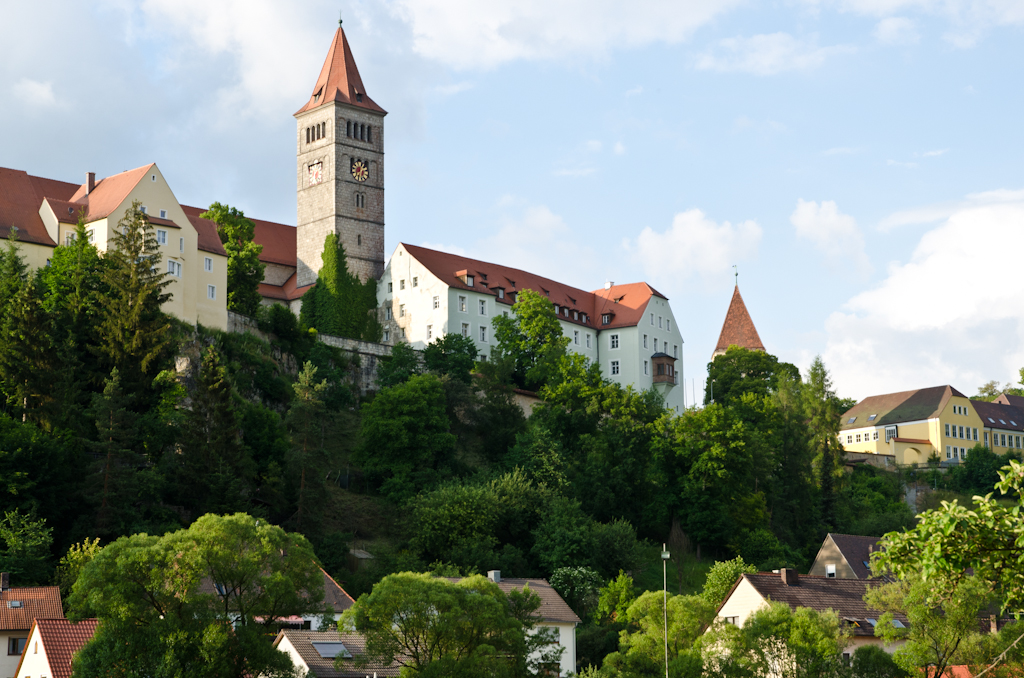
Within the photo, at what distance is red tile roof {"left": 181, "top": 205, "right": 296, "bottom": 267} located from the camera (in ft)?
305

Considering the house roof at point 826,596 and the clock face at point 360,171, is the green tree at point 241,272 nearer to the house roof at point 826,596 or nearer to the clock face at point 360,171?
the clock face at point 360,171

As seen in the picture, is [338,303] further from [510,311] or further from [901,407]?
[901,407]

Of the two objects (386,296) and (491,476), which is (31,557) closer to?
(491,476)

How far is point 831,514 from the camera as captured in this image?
83938mm

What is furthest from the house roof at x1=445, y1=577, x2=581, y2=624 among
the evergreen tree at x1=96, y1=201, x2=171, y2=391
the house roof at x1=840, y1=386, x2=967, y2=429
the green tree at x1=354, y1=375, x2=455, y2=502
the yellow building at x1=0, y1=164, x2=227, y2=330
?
the house roof at x1=840, y1=386, x2=967, y2=429

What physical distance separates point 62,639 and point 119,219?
107 feet

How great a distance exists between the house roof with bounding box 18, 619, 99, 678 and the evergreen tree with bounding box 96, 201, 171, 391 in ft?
67.5

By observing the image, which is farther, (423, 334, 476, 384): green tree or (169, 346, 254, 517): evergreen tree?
(423, 334, 476, 384): green tree

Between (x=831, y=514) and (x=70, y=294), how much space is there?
50.3 meters

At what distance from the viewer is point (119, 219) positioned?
68188mm

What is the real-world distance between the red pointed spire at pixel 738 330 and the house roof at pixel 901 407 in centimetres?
1062

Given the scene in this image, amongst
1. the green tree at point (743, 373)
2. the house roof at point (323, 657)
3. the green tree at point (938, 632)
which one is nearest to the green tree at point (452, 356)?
the green tree at point (743, 373)

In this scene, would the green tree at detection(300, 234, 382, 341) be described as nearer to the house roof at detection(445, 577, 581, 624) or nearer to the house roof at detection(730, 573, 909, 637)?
the house roof at detection(445, 577, 581, 624)

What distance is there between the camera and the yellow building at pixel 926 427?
108312 mm
